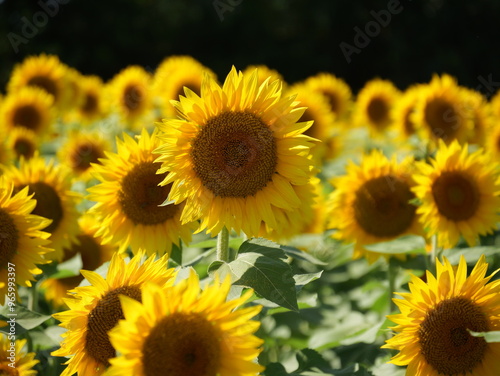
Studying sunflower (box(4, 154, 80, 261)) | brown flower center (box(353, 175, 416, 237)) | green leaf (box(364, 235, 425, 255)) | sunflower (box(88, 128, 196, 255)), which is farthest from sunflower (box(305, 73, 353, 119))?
sunflower (box(88, 128, 196, 255))

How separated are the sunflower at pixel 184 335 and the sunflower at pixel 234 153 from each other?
1.95 ft

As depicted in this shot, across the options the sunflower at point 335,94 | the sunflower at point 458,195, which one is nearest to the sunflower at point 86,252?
the sunflower at point 458,195

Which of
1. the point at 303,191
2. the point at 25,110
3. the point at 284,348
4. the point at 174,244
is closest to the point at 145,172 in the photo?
the point at 174,244

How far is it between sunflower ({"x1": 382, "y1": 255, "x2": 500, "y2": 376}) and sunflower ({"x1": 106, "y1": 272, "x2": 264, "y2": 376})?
656mm

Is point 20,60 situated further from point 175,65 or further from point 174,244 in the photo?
point 174,244

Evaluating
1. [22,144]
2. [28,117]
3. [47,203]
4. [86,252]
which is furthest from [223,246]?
[28,117]

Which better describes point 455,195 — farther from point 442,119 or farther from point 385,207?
point 442,119

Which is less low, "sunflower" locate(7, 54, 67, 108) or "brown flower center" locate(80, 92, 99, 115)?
"sunflower" locate(7, 54, 67, 108)

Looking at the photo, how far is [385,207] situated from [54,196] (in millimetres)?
1763

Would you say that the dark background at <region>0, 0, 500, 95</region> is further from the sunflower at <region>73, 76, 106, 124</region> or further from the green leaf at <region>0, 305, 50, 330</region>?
the green leaf at <region>0, 305, 50, 330</region>

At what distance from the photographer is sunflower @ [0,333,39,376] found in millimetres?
2232

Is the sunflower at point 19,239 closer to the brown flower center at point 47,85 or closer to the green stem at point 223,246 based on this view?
the green stem at point 223,246

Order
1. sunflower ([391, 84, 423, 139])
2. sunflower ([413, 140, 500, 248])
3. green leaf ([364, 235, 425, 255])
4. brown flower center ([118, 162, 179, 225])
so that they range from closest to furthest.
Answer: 1. brown flower center ([118, 162, 179, 225])
2. green leaf ([364, 235, 425, 255])
3. sunflower ([413, 140, 500, 248])
4. sunflower ([391, 84, 423, 139])

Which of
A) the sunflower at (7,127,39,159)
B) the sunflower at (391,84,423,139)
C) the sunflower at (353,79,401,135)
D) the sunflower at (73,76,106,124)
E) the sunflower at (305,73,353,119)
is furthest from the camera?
the sunflower at (305,73,353,119)
